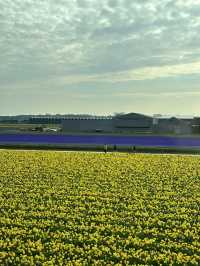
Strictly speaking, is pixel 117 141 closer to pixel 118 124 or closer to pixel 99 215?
pixel 118 124

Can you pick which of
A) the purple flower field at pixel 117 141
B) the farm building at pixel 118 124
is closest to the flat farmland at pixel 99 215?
the purple flower field at pixel 117 141

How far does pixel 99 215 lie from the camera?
460 inches

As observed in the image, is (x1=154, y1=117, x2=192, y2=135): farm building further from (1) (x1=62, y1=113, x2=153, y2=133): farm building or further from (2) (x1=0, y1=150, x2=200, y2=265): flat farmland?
(2) (x1=0, y1=150, x2=200, y2=265): flat farmland

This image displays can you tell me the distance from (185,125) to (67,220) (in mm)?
58486

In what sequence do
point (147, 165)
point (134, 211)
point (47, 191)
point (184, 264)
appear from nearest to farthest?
point (184, 264), point (134, 211), point (47, 191), point (147, 165)

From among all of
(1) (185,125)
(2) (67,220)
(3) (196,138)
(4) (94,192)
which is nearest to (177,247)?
(2) (67,220)

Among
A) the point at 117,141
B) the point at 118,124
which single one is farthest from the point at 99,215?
the point at 118,124

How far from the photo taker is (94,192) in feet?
49.0

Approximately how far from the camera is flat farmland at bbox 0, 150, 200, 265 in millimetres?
8641

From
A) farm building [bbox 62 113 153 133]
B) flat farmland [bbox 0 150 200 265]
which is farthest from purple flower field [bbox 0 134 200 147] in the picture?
flat farmland [bbox 0 150 200 265]

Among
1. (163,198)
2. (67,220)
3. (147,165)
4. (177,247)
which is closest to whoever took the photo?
(177,247)

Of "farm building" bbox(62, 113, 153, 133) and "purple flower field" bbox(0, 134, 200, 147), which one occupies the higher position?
"farm building" bbox(62, 113, 153, 133)

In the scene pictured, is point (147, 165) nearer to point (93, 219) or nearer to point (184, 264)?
point (93, 219)

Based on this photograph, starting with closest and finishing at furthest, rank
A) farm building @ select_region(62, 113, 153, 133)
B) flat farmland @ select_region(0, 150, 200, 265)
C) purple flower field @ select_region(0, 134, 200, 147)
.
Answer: flat farmland @ select_region(0, 150, 200, 265) < purple flower field @ select_region(0, 134, 200, 147) < farm building @ select_region(62, 113, 153, 133)
